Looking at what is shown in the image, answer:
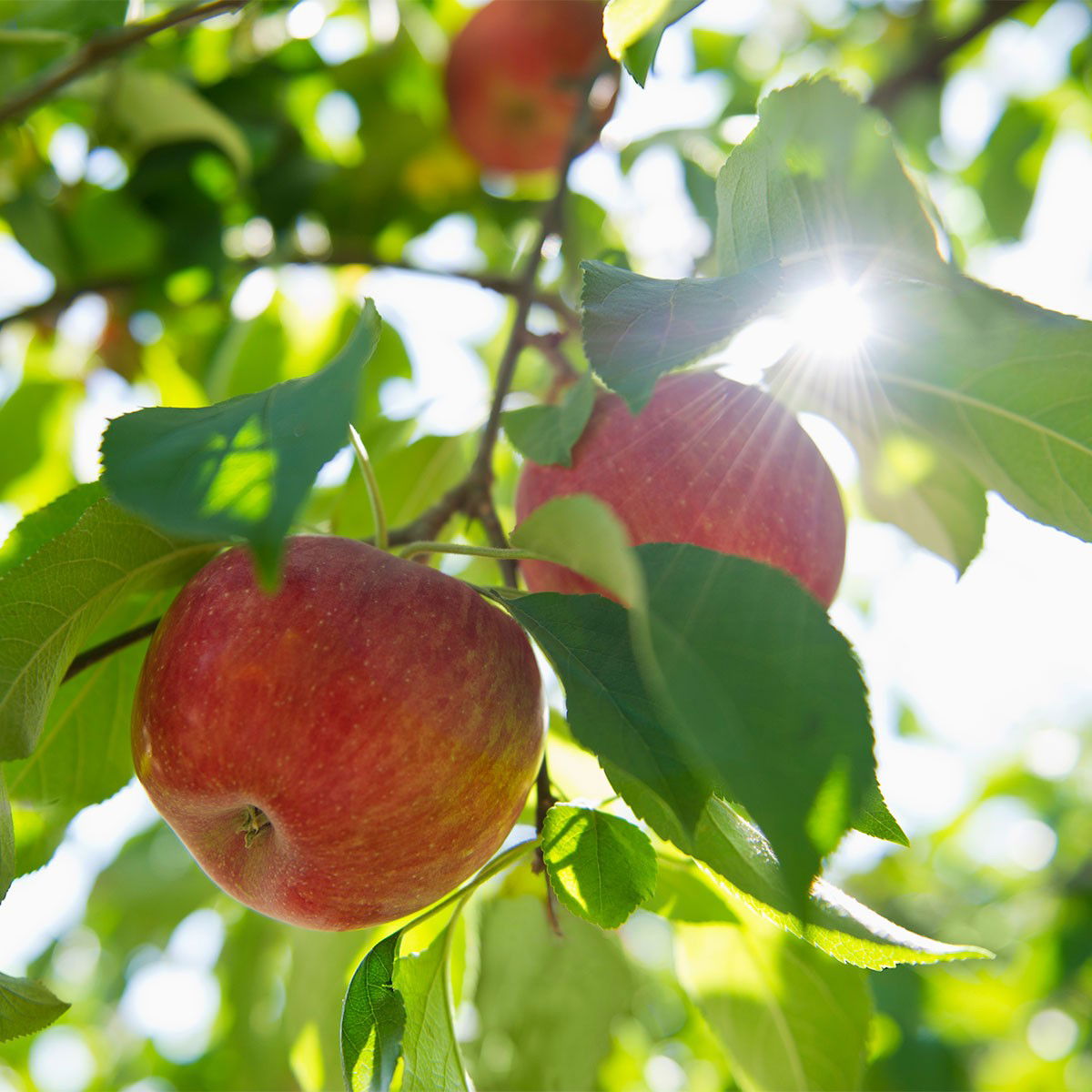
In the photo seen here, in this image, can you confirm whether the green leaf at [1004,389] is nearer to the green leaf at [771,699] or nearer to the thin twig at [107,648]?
the green leaf at [771,699]

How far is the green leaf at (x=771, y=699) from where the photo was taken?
552mm

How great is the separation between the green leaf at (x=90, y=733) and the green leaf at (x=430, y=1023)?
0.35 metres

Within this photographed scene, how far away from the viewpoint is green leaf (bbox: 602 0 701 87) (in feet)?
2.50

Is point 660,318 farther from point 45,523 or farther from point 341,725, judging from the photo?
point 45,523

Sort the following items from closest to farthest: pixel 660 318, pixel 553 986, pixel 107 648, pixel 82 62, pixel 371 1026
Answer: pixel 660 318 → pixel 371 1026 → pixel 107 648 → pixel 553 986 → pixel 82 62

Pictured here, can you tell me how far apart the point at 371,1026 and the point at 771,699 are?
453 millimetres

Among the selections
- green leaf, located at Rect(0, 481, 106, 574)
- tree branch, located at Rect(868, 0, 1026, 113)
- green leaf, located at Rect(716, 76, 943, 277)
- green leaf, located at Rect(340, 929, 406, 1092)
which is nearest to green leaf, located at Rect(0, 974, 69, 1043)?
green leaf, located at Rect(340, 929, 406, 1092)

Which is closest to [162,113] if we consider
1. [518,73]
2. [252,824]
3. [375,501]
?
[518,73]

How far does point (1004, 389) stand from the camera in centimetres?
91

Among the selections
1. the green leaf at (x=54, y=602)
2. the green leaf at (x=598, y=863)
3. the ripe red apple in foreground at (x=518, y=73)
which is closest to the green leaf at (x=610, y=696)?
the green leaf at (x=598, y=863)

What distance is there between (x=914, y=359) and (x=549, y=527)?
44 centimetres

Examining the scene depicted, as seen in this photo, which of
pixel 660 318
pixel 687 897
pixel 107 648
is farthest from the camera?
pixel 687 897

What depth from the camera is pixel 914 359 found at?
955mm

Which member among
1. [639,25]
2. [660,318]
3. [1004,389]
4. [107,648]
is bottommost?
[107,648]
